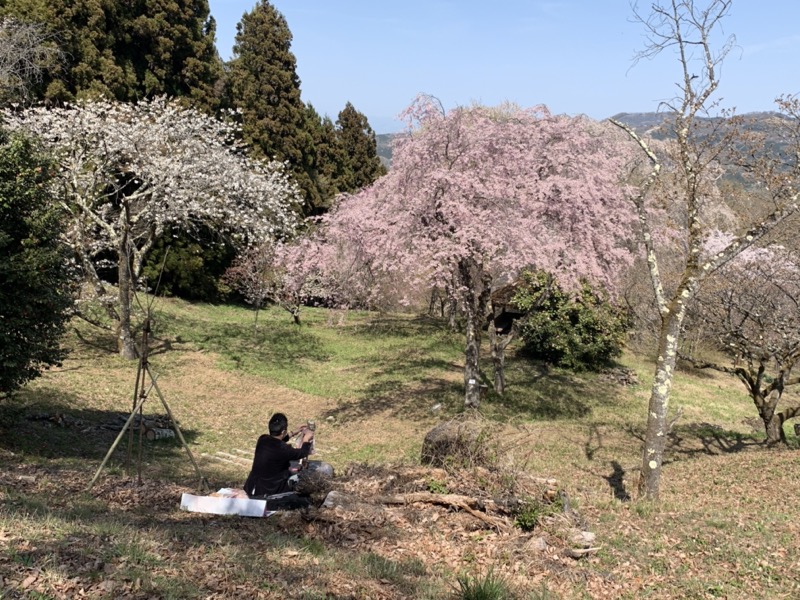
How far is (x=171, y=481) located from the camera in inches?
363

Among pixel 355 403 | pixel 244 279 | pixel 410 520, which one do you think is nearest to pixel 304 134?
pixel 244 279

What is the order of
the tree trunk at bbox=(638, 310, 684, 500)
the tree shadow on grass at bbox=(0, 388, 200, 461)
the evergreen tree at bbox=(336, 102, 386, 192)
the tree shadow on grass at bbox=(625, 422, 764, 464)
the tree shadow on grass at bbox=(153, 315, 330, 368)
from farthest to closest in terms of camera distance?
the evergreen tree at bbox=(336, 102, 386, 192) < the tree shadow on grass at bbox=(153, 315, 330, 368) < the tree shadow on grass at bbox=(625, 422, 764, 464) < the tree shadow on grass at bbox=(0, 388, 200, 461) < the tree trunk at bbox=(638, 310, 684, 500)

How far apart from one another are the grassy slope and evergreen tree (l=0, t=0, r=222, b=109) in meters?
10.5

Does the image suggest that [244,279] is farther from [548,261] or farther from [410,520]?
[410,520]

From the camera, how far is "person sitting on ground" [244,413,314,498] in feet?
23.0

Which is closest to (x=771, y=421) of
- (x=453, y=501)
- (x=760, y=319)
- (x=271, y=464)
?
(x=760, y=319)

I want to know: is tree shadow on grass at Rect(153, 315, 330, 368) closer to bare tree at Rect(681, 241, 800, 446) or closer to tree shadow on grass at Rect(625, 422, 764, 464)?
tree shadow on grass at Rect(625, 422, 764, 464)

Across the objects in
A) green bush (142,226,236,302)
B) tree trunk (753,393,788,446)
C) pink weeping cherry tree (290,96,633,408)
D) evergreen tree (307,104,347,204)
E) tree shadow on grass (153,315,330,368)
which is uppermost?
evergreen tree (307,104,347,204)

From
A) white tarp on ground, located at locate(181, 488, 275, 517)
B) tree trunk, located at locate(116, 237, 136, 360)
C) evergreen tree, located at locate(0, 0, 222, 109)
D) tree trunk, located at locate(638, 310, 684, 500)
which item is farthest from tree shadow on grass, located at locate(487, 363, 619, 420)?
evergreen tree, located at locate(0, 0, 222, 109)

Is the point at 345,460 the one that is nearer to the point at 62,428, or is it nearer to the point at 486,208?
the point at 62,428

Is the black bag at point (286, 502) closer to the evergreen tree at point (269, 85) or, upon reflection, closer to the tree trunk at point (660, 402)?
the tree trunk at point (660, 402)

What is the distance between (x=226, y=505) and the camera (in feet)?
22.9

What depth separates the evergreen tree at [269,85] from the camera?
33.4 meters

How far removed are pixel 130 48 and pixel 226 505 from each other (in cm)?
2837
